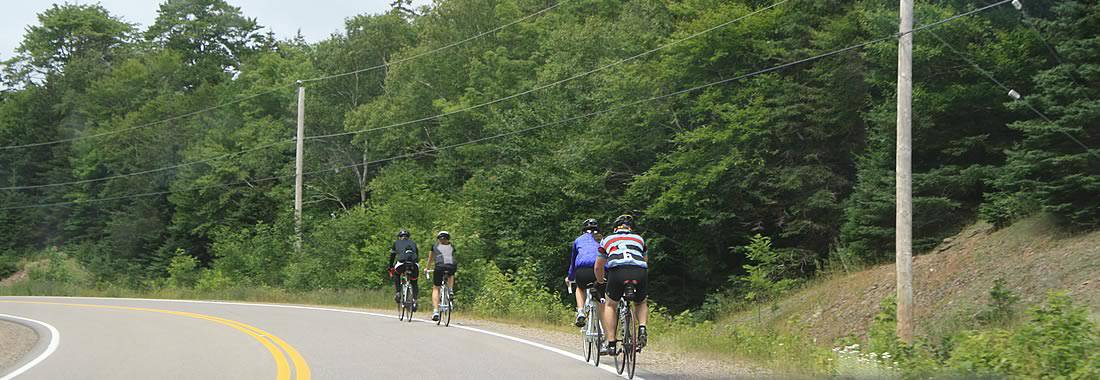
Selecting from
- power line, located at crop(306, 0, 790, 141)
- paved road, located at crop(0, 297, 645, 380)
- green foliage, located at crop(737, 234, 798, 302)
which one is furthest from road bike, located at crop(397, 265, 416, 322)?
power line, located at crop(306, 0, 790, 141)

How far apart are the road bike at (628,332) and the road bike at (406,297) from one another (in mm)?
10109

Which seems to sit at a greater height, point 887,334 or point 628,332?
point 628,332

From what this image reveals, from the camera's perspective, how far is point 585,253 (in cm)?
1273

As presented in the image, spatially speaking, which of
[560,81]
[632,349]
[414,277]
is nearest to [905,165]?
[632,349]

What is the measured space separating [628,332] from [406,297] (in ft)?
35.8

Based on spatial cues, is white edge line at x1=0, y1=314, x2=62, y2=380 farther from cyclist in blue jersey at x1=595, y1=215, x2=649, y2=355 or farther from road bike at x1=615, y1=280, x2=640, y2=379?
road bike at x1=615, y1=280, x2=640, y2=379

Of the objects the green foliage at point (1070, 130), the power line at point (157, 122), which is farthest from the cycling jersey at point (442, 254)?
the power line at point (157, 122)

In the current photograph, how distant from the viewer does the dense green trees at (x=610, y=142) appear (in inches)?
1002

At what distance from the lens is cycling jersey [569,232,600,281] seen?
12.7 m

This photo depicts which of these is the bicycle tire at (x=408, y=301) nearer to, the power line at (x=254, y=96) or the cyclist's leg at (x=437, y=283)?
the cyclist's leg at (x=437, y=283)

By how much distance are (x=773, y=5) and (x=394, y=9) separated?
36580 mm

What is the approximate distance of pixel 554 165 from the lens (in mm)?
36188

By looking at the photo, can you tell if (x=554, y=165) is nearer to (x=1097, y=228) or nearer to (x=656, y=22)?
(x=656, y=22)

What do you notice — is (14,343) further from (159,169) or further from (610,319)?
(159,169)
